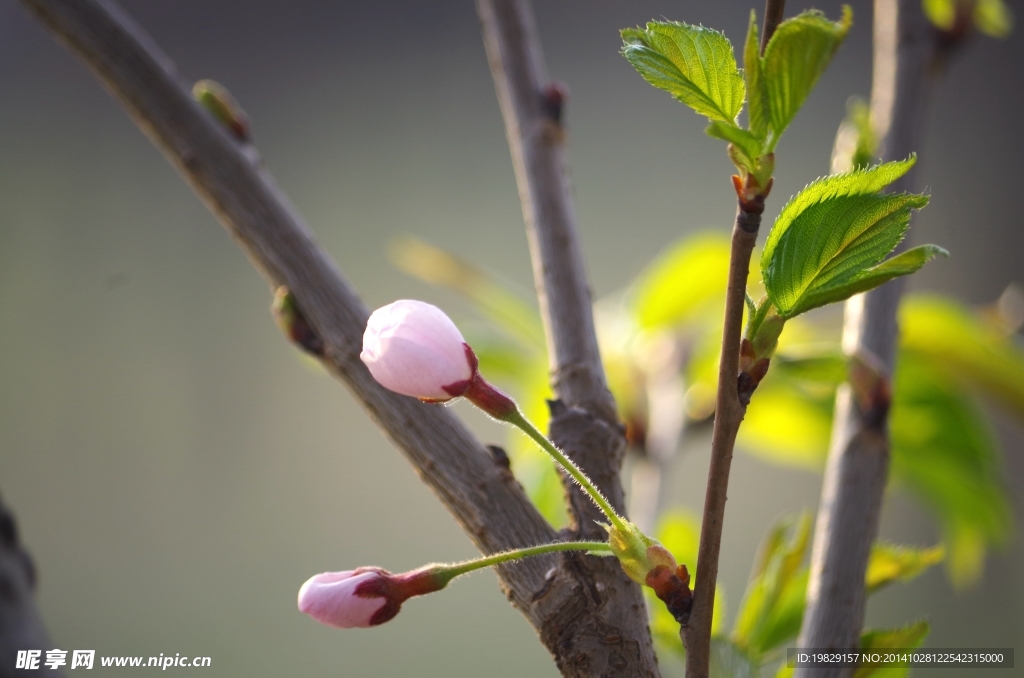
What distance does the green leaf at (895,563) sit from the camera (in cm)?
29

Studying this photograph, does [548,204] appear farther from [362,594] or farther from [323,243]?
[323,243]

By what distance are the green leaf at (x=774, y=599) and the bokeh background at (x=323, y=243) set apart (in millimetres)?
1378

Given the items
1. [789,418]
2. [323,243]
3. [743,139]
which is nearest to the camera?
[743,139]

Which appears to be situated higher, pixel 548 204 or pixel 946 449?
pixel 548 204

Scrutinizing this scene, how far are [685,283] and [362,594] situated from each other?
1.28ft

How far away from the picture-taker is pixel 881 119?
35cm

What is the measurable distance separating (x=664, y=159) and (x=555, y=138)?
4.92 ft

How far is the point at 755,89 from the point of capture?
174 mm

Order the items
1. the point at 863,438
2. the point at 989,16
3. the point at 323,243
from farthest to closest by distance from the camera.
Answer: the point at 323,243
the point at 989,16
the point at 863,438

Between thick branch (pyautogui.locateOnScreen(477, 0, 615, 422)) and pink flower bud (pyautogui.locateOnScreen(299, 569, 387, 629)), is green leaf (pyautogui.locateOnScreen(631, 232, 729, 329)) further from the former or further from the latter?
pink flower bud (pyautogui.locateOnScreen(299, 569, 387, 629))

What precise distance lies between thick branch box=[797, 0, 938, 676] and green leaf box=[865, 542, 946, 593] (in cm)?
2

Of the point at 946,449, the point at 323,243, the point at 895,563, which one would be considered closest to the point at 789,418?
the point at 946,449

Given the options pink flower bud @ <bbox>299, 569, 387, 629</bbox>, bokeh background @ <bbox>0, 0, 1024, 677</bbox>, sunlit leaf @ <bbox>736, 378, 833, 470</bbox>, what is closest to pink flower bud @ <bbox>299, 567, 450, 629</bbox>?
pink flower bud @ <bbox>299, 569, 387, 629</bbox>

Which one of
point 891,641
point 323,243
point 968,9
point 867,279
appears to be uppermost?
point 323,243
